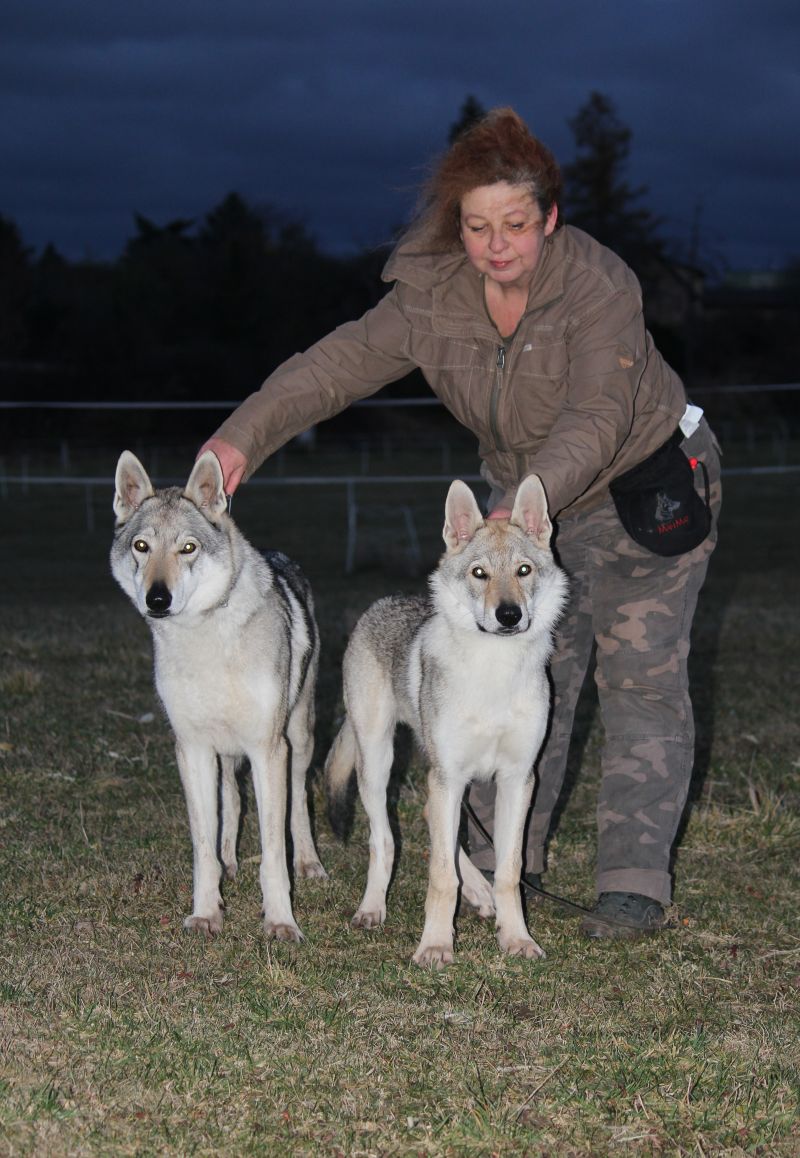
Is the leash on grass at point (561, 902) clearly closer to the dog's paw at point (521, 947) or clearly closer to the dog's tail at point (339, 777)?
the dog's paw at point (521, 947)

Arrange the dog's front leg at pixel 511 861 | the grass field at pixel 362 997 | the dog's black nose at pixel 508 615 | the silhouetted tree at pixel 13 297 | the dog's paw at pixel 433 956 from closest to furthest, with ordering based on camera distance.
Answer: the grass field at pixel 362 997 < the dog's black nose at pixel 508 615 < the dog's paw at pixel 433 956 < the dog's front leg at pixel 511 861 < the silhouetted tree at pixel 13 297

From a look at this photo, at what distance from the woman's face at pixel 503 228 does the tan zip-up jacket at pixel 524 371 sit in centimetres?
13

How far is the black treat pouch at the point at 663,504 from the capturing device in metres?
4.93

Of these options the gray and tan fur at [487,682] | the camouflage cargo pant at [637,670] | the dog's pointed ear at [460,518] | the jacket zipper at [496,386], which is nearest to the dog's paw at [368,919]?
the gray and tan fur at [487,682]

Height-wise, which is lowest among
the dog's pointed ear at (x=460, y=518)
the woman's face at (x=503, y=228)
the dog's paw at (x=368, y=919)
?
the dog's paw at (x=368, y=919)

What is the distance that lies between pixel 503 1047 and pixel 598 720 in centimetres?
451

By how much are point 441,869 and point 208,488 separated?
174 cm

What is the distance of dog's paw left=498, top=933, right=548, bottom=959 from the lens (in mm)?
4617

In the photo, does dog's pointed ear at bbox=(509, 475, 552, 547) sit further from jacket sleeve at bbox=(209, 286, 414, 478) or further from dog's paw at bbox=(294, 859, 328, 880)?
dog's paw at bbox=(294, 859, 328, 880)

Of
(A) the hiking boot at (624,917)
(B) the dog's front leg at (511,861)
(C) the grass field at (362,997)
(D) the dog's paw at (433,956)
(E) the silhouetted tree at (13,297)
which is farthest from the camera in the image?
(E) the silhouetted tree at (13,297)

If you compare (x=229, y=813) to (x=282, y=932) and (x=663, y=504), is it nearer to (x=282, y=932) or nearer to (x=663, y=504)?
(x=282, y=932)

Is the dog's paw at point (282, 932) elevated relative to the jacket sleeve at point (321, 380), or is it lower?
lower

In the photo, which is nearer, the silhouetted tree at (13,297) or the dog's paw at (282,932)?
the dog's paw at (282,932)

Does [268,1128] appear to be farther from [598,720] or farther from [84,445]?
[84,445]
